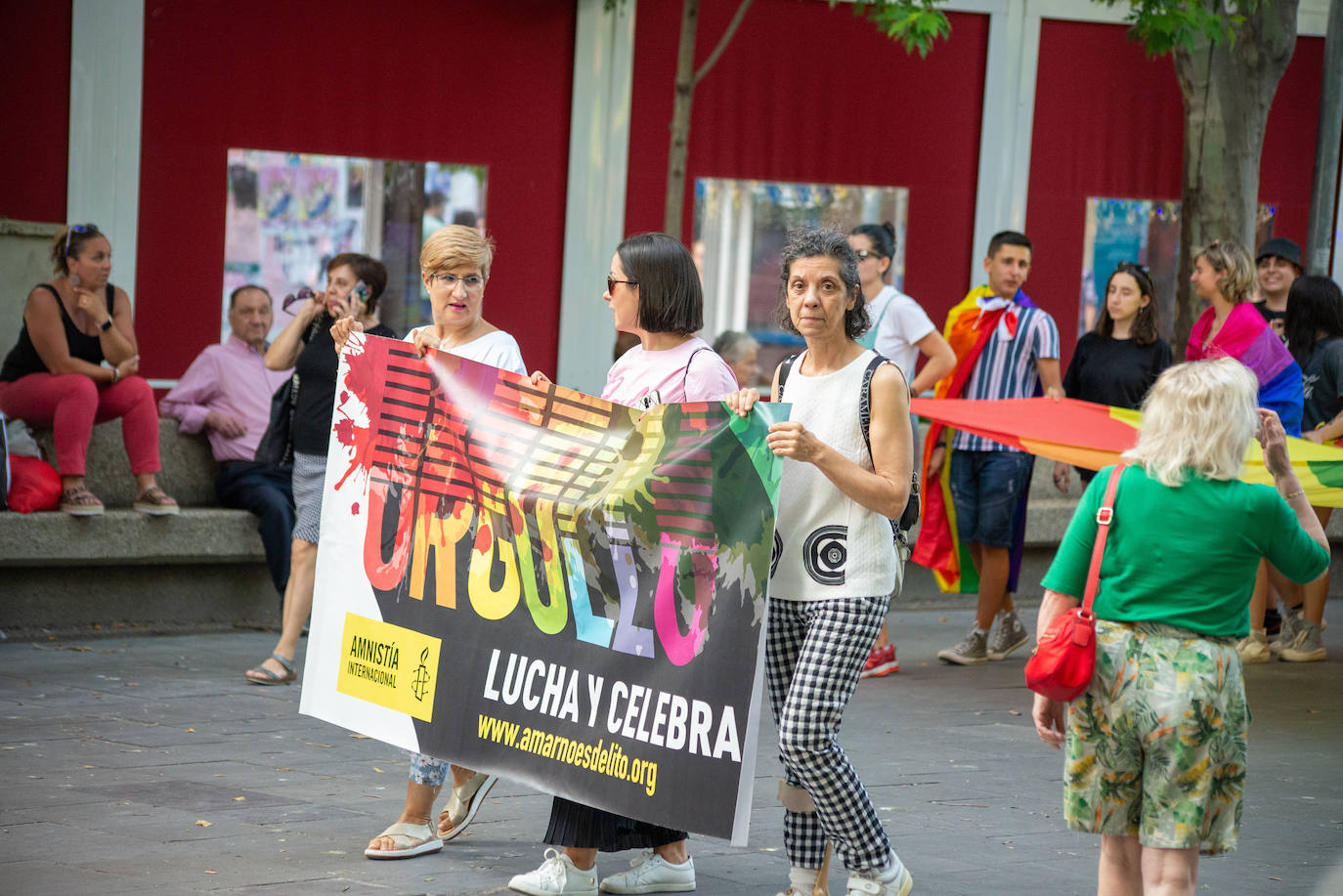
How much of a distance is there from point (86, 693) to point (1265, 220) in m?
13.4

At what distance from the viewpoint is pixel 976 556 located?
9.44m

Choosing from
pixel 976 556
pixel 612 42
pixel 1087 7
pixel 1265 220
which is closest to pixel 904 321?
pixel 976 556

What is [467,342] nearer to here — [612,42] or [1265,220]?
[612,42]

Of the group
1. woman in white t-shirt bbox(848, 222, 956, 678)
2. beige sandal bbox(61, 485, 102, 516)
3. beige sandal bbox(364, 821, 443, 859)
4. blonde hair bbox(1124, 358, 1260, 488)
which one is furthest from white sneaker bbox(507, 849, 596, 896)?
beige sandal bbox(61, 485, 102, 516)

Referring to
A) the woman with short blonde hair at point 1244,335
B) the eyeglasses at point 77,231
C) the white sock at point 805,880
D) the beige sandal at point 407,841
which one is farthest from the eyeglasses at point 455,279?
the woman with short blonde hair at point 1244,335

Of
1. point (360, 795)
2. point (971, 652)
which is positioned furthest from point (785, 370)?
point (971, 652)

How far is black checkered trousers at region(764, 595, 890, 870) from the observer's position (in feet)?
15.3

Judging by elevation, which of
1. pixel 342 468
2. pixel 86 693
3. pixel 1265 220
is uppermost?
pixel 1265 220

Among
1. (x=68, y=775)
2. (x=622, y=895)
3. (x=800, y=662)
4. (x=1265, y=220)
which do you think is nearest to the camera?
(x=800, y=662)

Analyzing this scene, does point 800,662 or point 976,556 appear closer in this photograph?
point 800,662

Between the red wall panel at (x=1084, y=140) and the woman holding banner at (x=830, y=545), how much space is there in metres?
11.5

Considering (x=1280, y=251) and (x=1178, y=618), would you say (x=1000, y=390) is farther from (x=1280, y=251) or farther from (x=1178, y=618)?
(x=1178, y=618)

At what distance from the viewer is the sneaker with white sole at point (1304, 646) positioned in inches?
388

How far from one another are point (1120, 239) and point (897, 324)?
8.27 metres
